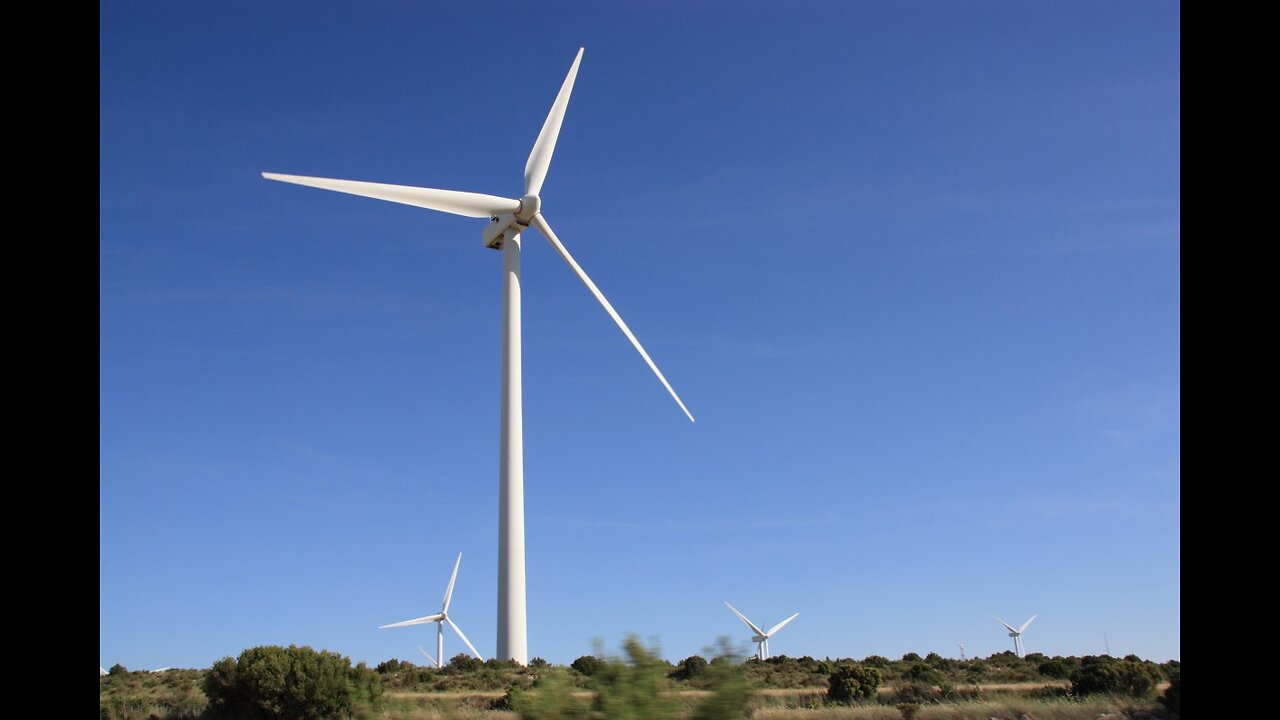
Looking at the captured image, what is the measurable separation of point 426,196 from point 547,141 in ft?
27.1

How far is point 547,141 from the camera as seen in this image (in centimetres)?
5397

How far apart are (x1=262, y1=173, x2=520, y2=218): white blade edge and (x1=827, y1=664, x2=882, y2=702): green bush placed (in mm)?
28415

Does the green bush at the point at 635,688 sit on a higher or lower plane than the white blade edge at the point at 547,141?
lower

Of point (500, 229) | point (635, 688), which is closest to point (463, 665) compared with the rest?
point (500, 229)

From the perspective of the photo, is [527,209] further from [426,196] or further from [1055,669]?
[1055,669]

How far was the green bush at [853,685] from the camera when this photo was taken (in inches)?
1430

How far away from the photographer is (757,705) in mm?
23391

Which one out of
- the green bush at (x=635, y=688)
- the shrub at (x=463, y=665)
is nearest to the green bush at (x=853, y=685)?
the shrub at (x=463, y=665)

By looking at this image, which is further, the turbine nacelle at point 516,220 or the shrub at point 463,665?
the turbine nacelle at point 516,220

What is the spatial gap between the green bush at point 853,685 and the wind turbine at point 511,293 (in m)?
14.1

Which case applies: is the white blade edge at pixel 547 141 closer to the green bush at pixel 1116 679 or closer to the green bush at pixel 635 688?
the green bush at pixel 1116 679

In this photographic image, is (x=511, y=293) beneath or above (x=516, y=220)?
beneath
